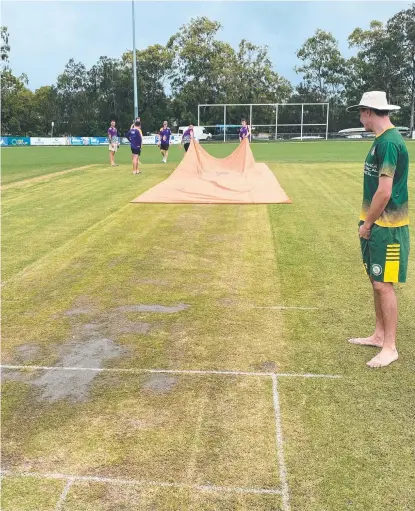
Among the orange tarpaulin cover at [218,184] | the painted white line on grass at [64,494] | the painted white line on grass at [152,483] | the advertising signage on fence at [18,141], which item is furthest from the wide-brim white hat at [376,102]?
the advertising signage on fence at [18,141]

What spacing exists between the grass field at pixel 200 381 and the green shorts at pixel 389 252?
0.73 meters

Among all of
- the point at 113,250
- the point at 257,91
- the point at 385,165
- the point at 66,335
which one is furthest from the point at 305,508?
the point at 257,91

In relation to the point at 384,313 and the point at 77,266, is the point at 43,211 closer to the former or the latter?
the point at 77,266

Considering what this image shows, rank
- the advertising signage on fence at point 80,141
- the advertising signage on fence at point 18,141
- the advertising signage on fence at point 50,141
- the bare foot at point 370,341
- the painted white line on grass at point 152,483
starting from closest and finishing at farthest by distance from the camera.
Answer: the painted white line on grass at point 152,483
the bare foot at point 370,341
the advertising signage on fence at point 50,141
the advertising signage on fence at point 80,141
the advertising signage on fence at point 18,141

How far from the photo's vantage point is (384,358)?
428 cm

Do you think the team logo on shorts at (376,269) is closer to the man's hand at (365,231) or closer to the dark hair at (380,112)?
the man's hand at (365,231)

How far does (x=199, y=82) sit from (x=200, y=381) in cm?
7181

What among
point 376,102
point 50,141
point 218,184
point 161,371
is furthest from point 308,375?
point 50,141

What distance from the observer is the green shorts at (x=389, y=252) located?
4168mm

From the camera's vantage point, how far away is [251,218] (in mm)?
10438

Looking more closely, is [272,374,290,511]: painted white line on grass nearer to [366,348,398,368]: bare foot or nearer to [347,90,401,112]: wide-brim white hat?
[366,348,398,368]: bare foot

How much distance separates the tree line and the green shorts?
219 feet

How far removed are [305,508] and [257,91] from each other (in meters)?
70.5

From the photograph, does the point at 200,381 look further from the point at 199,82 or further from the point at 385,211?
the point at 199,82
